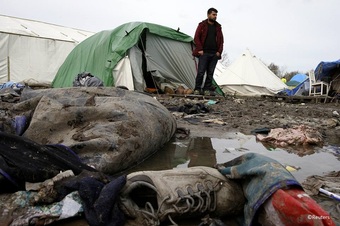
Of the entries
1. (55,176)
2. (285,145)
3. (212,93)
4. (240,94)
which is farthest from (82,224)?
(240,94)

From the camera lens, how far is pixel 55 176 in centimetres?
134

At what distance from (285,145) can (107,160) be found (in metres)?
1.75

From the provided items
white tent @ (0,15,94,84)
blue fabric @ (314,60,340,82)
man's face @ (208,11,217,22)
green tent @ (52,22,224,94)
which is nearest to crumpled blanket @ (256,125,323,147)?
man's face @ (208,11,217,22)

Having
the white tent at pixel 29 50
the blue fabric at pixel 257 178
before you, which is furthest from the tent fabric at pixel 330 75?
the white tent at pixel 29 50

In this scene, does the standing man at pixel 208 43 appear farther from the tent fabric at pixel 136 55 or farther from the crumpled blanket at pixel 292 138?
the crumpled blanket at pixel 292 138

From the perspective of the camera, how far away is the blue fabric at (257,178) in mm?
1148

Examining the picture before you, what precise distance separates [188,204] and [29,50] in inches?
541

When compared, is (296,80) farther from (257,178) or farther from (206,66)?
(257,178)

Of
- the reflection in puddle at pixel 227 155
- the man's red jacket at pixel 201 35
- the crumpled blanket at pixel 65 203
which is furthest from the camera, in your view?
the man's red jacket at pixel 201 35

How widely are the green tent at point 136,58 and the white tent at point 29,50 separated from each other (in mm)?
3825

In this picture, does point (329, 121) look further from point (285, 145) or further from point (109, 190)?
point (109, 190)

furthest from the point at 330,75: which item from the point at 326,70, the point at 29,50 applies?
the point at 29,50

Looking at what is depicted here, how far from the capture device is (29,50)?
1305 centimetres

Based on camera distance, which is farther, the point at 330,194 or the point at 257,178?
the point at 330,194
